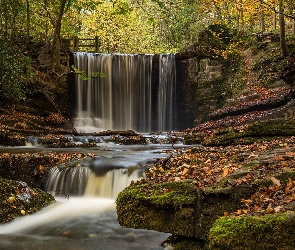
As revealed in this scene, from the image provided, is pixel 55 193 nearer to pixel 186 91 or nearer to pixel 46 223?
pixel 46 223

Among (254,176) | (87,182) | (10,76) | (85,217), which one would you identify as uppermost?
(10,76)

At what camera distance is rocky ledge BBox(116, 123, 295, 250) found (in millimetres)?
2842

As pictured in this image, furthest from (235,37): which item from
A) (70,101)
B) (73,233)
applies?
(73,233)

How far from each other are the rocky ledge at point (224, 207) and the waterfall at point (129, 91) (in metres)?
16.2

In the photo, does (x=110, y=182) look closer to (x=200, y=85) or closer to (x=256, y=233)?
(x=256, y=233)

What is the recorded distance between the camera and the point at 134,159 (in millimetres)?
8344

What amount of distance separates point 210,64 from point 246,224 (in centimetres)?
1824

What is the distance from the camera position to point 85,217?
6066 mm

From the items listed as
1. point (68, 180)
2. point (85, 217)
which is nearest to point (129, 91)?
point (68, 180)

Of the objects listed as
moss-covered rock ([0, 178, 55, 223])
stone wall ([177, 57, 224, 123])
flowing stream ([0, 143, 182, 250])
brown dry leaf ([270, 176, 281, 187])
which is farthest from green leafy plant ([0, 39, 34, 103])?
brown dry leaf ([270, 176, 281, 187])

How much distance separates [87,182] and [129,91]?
14.6 m

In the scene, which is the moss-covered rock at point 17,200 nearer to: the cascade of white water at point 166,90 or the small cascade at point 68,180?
the small cascade at point 68,180

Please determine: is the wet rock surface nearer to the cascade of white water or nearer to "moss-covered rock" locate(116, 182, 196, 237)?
"moss-covered rock" locate(116, 182, 196, 237)

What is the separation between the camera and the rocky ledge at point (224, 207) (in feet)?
9.32
